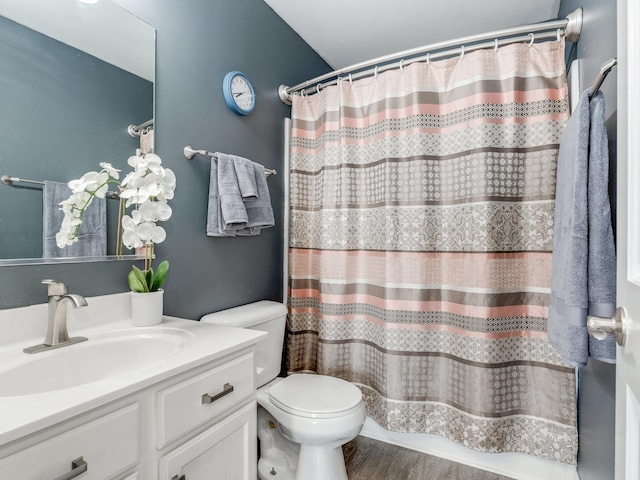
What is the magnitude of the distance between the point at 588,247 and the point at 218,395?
1108mm

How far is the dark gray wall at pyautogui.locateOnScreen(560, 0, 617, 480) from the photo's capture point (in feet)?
3.41

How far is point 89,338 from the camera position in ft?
3.55

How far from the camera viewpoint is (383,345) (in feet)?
5.90

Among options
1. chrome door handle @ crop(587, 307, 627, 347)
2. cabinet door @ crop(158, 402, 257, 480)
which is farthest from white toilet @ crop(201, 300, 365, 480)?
chrome door handle @ crop(587, 307, 627, 347)

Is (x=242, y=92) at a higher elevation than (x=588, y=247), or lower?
higher

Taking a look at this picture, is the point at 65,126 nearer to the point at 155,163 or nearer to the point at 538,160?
the point at 155,163

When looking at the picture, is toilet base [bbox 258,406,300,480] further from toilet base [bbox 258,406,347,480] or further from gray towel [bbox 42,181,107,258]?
gray towel [bbox 42,181,107,258]

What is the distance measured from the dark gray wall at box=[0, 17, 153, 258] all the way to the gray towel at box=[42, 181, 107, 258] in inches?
0.7

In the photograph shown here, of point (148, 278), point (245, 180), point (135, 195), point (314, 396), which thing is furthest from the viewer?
point (245, 180)

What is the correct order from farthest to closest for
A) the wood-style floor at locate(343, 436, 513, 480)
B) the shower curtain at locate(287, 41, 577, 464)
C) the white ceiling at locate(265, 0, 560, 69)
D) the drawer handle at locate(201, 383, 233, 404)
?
the white ceiling at locate(265, 0, 560, 69)
the wood-style floor at locate(343, 436, 513, 480)
the shower curtain at locate(287, 41, 577, 464)
the drawer handle at locate(201, 383, 233, 404)

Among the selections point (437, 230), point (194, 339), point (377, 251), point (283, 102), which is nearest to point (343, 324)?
point (377, 251)

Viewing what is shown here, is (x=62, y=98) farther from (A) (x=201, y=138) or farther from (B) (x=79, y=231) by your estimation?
(A) (x=201, y=138)

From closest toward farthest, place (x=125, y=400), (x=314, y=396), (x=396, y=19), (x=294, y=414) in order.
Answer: (x=125, y=400) < (x=294, y=414) < (x=314, y=396) < (x=396, y=19)

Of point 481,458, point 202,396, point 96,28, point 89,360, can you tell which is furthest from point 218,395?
point 481,458
